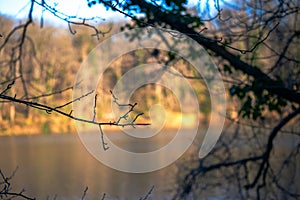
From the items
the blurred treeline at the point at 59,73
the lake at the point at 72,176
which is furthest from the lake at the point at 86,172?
the blurred treeline at the point at 59,73

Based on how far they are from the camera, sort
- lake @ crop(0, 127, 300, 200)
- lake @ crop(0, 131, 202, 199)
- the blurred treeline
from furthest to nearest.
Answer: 1. lake @ crop(0, 131, 202, 199)
2. lake @ crop(0, 127, 300, 200)
3. the blurred treeline

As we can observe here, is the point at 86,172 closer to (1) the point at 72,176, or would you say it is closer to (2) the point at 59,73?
(1) the point at 72,176

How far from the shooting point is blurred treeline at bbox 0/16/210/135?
14.5ft

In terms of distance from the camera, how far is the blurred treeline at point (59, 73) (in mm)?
4410

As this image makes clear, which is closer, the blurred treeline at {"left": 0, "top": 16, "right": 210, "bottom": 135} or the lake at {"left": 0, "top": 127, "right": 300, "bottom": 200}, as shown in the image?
the blurred treeline at {"left": 0, "top": 16, "right": 210, "bottom": 135}

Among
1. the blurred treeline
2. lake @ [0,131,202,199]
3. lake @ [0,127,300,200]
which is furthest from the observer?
lake @ [0,131,202,199]

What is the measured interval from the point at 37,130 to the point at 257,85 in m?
13.4

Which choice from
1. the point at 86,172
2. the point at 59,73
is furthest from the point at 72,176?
the point at 59,73

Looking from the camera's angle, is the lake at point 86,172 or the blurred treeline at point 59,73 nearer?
the blurred treeline at point 59,73

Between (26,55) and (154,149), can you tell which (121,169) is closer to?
(154,149)

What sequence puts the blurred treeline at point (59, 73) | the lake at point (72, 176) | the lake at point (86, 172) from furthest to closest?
1. the lake at point (72, 176)
2. the lake at point (86, 172)
3. the blurred treeline at point (59, 73)

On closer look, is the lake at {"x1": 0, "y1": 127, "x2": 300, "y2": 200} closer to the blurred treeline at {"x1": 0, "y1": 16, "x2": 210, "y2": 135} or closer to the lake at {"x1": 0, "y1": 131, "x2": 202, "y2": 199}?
the lake at {"x1": 0, "y1": 131, "x2": 202, "y2": 199}

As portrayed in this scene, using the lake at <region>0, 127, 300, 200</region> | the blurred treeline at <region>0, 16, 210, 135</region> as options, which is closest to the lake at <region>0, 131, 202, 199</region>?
the lake at <region>0, 127, 300, 200</region>

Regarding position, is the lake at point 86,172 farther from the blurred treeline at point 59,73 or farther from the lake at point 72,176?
the blurred treeline at point 59,73
